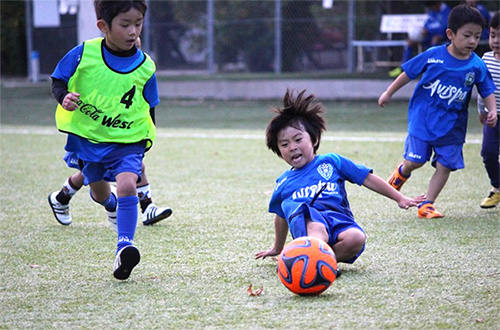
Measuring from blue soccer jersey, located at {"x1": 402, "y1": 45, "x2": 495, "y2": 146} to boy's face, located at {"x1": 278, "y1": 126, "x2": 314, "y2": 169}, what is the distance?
1.97 m

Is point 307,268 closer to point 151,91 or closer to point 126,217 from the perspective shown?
point 126,217

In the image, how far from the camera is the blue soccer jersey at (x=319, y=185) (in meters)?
4.08

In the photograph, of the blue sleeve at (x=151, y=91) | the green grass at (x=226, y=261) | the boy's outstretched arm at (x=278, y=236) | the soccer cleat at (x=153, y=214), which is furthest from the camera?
the soccer cleat at (x=153, y=214)

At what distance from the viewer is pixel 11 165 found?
8.73 meters

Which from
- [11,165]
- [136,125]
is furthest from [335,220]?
[11,165]

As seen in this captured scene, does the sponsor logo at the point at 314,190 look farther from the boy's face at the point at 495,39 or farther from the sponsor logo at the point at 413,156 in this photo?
the boy's face at the point at 495,39

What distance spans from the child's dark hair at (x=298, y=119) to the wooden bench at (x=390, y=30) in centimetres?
1281

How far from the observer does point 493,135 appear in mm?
6078

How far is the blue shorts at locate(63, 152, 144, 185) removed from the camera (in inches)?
169

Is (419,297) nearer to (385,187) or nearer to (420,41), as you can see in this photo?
(385,187)

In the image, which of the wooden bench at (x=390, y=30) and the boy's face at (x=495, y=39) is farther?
the wooden bench at (x=390, y=30)

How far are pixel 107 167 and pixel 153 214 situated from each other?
3.73ft

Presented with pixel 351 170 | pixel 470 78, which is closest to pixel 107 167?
pixel 351 170

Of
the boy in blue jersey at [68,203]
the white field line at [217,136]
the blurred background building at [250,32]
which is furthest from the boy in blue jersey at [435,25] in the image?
the boy in blue jersey at [68,203]
